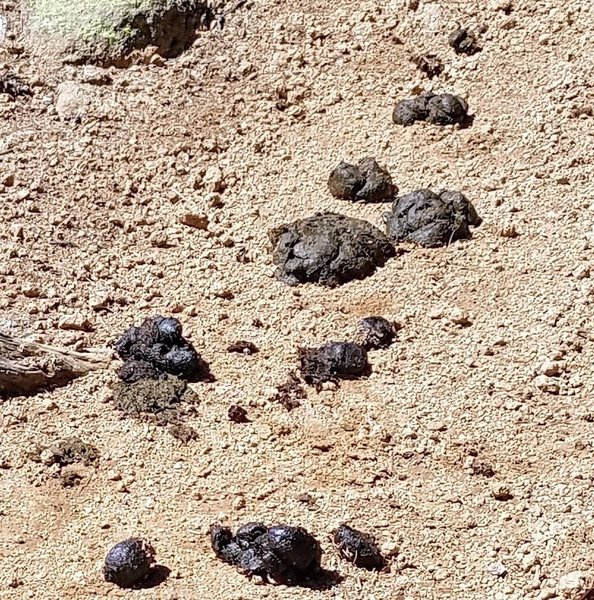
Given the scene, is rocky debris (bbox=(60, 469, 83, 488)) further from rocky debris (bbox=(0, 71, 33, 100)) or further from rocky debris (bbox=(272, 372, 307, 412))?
rocky debris (bbox=(0, 71, 33, 100))

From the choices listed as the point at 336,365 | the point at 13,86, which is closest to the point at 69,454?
the point at 336,365

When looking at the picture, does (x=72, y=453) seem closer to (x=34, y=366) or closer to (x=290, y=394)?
(x=34, y=366)

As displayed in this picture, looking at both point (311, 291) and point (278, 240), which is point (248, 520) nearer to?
point (311, 291)

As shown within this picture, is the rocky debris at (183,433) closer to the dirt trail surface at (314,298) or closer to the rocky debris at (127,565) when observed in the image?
the dirt trail surface at (314,298)

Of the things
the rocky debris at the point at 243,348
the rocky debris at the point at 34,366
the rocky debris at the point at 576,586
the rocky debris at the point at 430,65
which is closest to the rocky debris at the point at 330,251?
the rocky debris at the point at 243,348

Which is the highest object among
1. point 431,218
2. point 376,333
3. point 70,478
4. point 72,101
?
point 72,101
